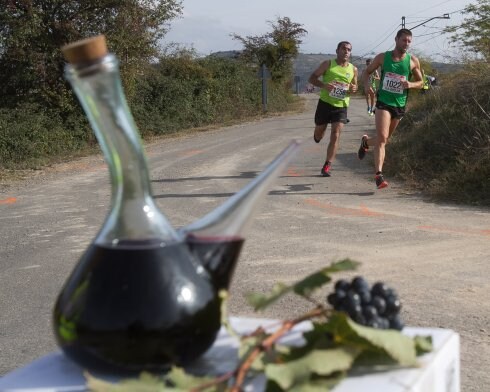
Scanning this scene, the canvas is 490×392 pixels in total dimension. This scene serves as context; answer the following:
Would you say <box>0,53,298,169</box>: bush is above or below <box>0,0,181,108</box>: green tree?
below

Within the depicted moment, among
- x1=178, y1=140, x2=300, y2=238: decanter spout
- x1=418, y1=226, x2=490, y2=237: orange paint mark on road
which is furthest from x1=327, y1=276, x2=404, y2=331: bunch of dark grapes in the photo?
x1=418, y1=226, x2=490, y2=237: orange paint mark on road

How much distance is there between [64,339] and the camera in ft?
5.72

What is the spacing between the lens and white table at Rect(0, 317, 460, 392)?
64.5 inches

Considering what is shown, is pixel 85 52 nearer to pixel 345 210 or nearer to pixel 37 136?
pixel 345 210

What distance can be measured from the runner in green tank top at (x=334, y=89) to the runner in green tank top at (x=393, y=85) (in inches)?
44.9

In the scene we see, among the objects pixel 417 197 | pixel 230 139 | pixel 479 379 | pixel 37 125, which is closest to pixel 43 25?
pixel 37 125

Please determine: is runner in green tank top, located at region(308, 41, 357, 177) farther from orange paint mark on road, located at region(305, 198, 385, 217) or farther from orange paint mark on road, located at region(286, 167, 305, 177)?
orange paint mark on road, located at region(305, 198, 385, 217)

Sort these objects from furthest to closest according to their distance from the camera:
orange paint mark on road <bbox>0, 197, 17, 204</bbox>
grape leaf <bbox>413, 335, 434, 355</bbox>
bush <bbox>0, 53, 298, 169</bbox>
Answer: bush <bbox>0, 53, 298, 169</bbox>
orange paint mark on road <bbox>0, 197, 17, 204</bbox>
grape leaf <bbox>413, 335, 434, 355</bbox>

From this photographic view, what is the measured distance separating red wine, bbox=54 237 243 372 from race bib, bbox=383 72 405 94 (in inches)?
332

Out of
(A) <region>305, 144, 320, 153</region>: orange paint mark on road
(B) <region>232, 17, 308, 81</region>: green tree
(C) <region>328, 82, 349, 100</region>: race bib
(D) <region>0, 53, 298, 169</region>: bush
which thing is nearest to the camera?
(C) <region>328, 82, 349, 100</region>: race bib

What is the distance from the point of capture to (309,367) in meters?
1.51

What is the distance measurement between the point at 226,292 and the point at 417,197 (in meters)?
8.14

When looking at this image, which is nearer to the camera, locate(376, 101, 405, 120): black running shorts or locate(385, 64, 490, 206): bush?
locate(385, 64, 490, 206): bush

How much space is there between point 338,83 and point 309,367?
32.8 ft
